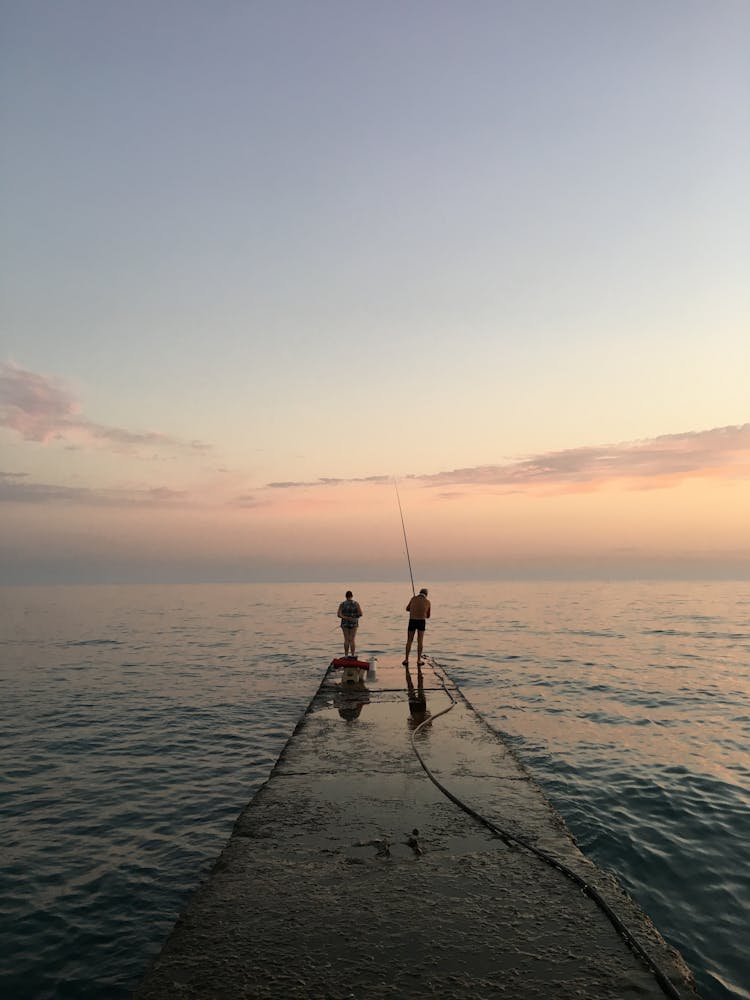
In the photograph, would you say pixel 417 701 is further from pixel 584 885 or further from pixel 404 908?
pixel 404 908

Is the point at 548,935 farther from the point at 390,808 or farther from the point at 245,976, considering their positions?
the point at 390,808

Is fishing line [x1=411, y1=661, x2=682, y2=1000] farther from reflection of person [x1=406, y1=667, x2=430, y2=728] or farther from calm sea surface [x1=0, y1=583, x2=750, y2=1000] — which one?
reflection of person [x1=406, y1=667, x2=430, y2=728]

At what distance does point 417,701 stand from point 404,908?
30.9 ft

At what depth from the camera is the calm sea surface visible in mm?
6145

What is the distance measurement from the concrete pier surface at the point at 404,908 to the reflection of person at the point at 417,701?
3750 mm

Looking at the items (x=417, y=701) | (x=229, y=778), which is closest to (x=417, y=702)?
(x=417, y=701)

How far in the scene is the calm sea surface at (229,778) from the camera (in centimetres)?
614

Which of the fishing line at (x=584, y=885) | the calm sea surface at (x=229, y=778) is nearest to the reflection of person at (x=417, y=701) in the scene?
the calm sea surface at (x=229, y=778)

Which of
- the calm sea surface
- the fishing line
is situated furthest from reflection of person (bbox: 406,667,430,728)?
the fishing line

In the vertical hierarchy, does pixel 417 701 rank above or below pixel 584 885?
below

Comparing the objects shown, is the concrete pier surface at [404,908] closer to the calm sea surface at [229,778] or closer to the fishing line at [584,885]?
the fishing line at [584,885]

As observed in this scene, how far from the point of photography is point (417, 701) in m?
14.0

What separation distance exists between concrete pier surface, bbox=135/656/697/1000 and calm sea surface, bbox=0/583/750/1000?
140 cm

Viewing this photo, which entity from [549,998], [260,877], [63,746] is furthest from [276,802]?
[63,746]
